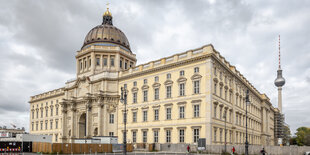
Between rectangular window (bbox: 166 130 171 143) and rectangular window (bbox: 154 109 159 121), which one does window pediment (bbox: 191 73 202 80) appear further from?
rectangular window (bbox: 166 130 171 143)

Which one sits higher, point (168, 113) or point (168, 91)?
point (168, 91)

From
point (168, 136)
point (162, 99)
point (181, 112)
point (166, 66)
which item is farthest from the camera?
point (162, 99)

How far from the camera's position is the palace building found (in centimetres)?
4716

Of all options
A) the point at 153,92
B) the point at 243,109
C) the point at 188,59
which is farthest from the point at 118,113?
the point at 243,109

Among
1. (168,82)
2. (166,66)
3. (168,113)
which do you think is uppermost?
(166,66)

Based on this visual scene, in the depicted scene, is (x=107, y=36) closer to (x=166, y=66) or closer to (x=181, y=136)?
(x=166, y=66)

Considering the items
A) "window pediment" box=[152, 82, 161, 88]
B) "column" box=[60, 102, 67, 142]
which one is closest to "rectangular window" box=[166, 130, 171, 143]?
"window pediment" box=[152, 82, 161, 88]

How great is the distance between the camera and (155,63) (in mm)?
55500

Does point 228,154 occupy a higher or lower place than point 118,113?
lower

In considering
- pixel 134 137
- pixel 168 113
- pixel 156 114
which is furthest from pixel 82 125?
pixel 168 113

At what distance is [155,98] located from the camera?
5403 centimetres

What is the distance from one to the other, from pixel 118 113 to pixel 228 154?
27.0 metres

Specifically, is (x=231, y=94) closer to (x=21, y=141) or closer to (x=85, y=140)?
(x=85, y=140)

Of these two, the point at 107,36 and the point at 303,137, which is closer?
the point at 107,36
